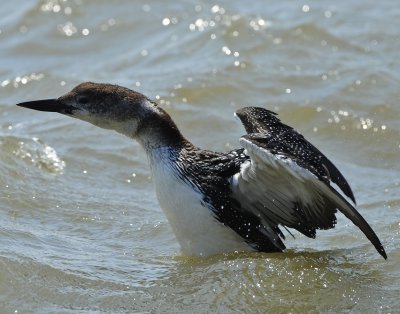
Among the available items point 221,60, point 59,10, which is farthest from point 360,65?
point 59,10

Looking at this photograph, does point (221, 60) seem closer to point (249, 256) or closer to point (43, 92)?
point (43, 92)

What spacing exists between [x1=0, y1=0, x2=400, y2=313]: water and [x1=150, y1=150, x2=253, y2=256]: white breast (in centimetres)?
12

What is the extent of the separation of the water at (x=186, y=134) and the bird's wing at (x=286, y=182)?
34 cm

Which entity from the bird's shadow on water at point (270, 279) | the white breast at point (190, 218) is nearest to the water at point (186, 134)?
the bird's shadow on water at point (270, 279)

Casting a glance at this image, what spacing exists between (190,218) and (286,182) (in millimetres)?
772

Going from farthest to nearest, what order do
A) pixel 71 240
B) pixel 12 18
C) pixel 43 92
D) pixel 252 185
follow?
1. pixel 12 18
2. pixel 43 92
3. pixel 71 240
4. pixel 252 185

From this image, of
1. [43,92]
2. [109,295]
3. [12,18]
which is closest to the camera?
[109,295]

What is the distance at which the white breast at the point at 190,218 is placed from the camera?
23.0 feet

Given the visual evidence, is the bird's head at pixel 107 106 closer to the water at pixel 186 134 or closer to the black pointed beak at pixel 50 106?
the black pointed beak at pixel 50 106

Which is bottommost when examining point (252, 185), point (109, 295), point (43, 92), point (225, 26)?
point (109, 295)

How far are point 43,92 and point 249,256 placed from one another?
5.53 m

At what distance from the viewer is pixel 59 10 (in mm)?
14922

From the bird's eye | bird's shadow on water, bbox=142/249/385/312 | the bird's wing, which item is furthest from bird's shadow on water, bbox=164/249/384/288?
the bird's eye

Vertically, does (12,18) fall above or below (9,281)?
above
